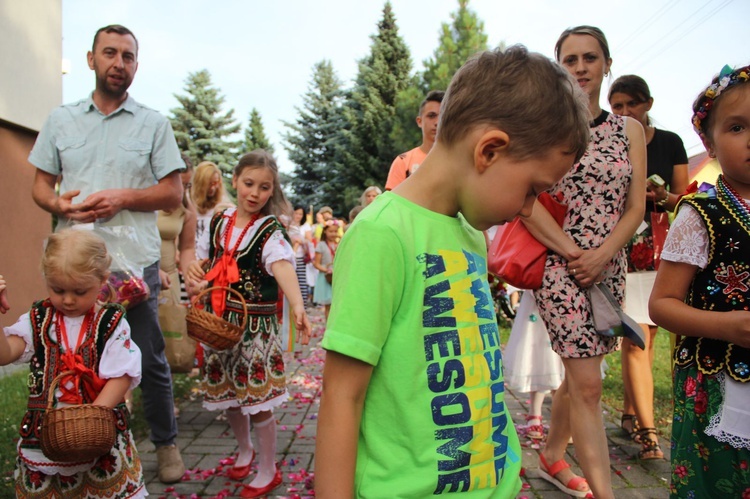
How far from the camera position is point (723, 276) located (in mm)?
2006

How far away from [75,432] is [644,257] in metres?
3.68

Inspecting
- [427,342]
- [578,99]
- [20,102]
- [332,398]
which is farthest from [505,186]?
[20,102]

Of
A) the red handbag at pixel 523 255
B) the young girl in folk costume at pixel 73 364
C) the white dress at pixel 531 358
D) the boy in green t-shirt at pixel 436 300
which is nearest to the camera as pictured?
the boy in green t-shirt at pixel 436 300

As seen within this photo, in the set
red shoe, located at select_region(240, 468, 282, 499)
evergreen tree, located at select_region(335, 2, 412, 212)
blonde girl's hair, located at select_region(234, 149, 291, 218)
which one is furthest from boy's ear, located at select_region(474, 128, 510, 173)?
evergreen tree, located at select_region(335, 2, 412, 212)

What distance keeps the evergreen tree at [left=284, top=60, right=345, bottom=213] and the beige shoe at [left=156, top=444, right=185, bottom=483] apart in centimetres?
3703

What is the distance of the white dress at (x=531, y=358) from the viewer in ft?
14.3

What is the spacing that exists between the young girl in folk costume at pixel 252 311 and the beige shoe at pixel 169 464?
332 mm

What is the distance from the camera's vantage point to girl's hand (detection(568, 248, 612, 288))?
2.89 meters

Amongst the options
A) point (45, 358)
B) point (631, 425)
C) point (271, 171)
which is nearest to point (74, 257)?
point (45, 358)

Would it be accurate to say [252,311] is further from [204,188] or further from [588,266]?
[204,188]

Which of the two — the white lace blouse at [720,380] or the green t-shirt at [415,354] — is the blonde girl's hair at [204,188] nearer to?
the white lace blouse at [720,380]

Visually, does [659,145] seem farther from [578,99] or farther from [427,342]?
[427,342]

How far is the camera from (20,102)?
8.04 metres

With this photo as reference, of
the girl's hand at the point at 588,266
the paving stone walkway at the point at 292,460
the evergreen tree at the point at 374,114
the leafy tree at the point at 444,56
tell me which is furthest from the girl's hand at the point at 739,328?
the evergreen tree at the point at 374,114
